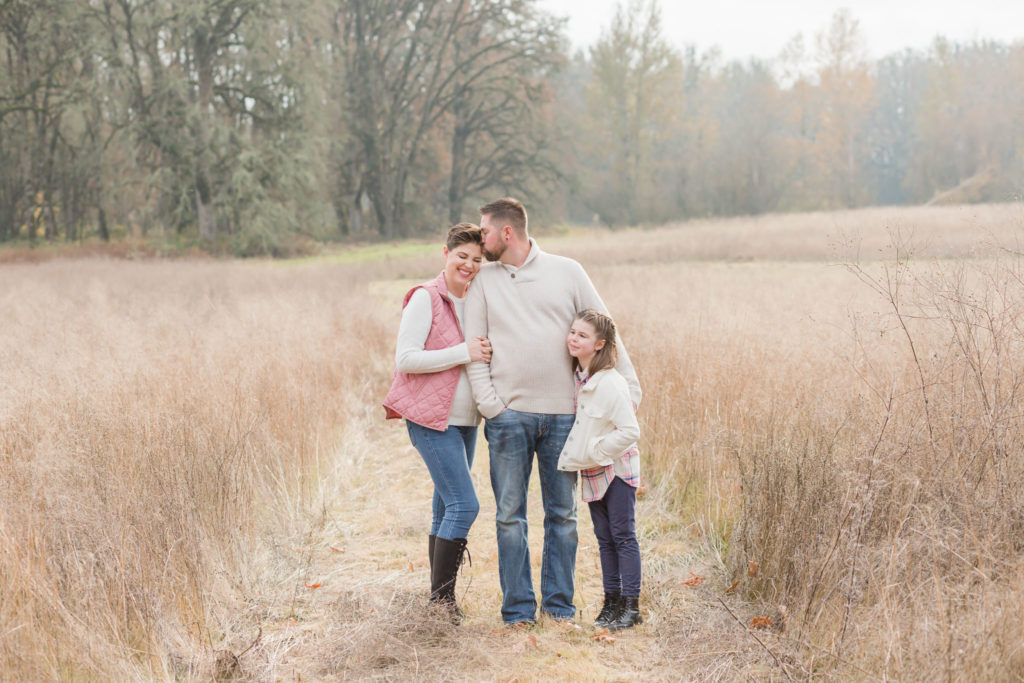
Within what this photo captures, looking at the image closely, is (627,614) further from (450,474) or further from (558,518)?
(450,474)

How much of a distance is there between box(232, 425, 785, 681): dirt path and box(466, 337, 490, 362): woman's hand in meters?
1.22

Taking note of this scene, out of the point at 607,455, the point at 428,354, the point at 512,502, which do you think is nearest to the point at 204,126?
the point at 428,354

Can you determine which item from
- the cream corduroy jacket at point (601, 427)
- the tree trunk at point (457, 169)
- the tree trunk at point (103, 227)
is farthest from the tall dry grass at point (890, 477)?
the tree trunk at point (457, 169)

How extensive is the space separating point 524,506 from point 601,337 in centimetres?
93

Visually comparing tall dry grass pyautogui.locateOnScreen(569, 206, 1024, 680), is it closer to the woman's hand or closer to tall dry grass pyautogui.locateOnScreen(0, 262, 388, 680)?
the woman's hand

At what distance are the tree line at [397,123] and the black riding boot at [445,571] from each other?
19.2 m

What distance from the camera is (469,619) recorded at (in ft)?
13.2

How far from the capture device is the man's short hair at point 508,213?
12.3 feet

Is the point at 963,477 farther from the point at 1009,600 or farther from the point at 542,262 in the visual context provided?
the point at 542,262

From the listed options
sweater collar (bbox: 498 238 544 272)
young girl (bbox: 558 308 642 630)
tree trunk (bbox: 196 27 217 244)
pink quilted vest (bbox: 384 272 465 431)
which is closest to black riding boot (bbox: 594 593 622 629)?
young girl (bbox: 558 308 642 630)

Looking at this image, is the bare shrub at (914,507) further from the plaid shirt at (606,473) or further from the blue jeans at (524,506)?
the blue jeans at (524,506)

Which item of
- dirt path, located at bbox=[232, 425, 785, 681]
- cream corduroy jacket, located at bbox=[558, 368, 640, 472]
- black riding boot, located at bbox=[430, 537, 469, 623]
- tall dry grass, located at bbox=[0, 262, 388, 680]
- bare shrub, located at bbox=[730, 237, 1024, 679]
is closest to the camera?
bare shrub, located at bbox=[730, 237, 1024, 679]

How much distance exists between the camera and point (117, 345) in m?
7.36

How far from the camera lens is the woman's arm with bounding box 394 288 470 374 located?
3.67m
